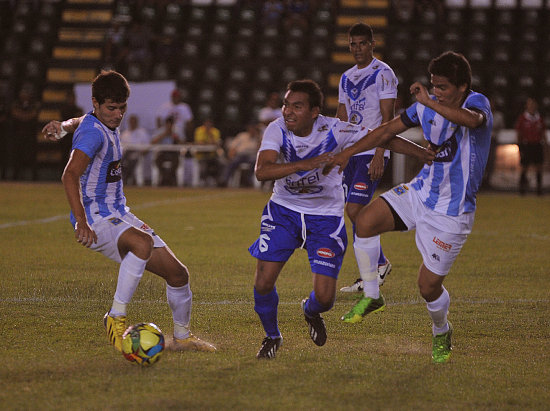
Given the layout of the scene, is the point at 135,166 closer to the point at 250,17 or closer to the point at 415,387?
the point at 250,17

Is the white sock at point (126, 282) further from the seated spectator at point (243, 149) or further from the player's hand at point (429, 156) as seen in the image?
the seated spectator at point (243, 149)

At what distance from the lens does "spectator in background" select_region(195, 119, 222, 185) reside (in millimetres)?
21562

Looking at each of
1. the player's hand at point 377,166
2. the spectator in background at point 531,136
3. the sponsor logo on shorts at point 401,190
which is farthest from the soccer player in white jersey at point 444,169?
the spectator in background at point 531,136

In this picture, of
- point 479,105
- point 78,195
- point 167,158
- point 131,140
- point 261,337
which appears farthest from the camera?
point 167,158

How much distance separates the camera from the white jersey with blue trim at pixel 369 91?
7715mm

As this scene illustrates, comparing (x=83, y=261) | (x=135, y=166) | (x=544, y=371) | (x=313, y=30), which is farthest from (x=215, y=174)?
(x=544, y=371)

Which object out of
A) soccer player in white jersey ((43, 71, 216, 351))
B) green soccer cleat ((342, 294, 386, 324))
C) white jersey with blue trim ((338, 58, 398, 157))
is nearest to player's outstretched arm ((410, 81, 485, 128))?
green soccer cleat ((342, 294, 386, 324))

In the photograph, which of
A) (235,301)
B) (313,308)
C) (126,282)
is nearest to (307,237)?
(313,308)

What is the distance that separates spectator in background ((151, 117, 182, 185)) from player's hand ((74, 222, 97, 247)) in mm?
16700

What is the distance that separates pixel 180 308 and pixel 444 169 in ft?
5.67

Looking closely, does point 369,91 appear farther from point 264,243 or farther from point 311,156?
point 264,243

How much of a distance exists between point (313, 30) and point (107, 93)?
829 inches

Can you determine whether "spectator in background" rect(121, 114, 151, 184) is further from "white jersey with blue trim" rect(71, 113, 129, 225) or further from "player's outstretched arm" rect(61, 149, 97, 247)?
"player's outstretched arm" rect(61, 149, 97, 247)

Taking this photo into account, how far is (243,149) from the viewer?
68.4ft
